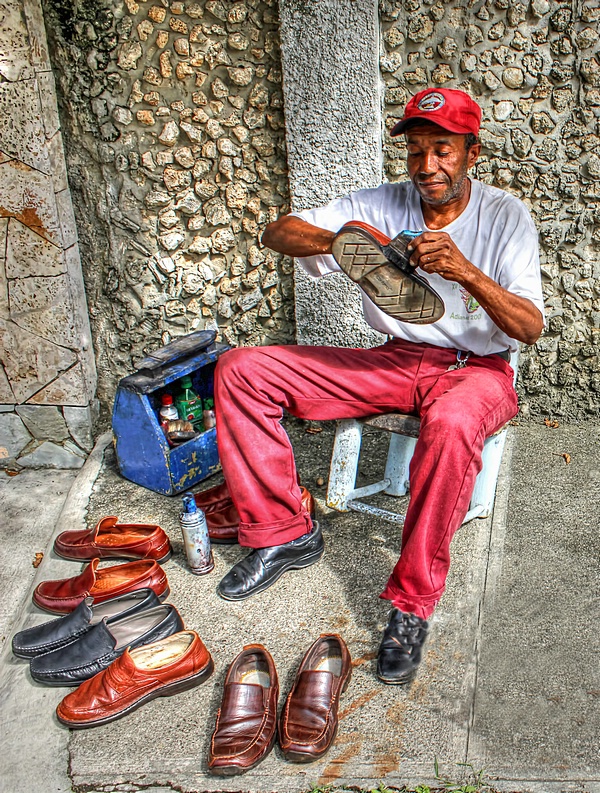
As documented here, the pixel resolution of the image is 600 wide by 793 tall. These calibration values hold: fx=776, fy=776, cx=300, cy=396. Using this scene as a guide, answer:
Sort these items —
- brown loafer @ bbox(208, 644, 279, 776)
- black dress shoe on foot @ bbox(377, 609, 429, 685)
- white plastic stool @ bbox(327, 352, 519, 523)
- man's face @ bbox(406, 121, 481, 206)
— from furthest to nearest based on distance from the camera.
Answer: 1. white plastic stool @ bbox(327, 352, 519, 523)
2. man's face @ bbox(406, 121, 481, 206)
3. black dress shoe on foot @ bbox(377, 609, 429, 685)
4. brown loafer @ bbox(208, 644, 279, 776)

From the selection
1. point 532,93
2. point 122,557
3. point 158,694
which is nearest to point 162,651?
point 158,694

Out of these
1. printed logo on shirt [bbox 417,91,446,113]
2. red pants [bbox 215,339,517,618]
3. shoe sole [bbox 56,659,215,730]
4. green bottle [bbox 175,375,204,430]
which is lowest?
shoe sole [bbox 56,659,215,730]

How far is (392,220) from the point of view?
301 centimetres

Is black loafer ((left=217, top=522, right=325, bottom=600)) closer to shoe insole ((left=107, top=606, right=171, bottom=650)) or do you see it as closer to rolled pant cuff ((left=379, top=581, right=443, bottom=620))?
shoe insole ((left=107, top=606, right=171, bottom=650))

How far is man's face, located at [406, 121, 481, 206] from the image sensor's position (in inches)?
108

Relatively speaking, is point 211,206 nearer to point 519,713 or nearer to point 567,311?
point 567,311

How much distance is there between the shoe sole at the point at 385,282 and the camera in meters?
2.68

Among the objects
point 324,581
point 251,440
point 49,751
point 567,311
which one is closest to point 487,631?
point 324,581

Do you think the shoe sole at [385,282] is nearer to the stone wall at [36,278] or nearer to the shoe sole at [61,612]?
the shoe sole at [61,612]

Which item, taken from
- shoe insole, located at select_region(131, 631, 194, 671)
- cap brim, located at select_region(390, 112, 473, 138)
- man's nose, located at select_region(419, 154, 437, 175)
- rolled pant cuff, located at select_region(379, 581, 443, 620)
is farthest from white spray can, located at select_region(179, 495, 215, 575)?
cap brim, located at select_region(390, 112, 473, 138)

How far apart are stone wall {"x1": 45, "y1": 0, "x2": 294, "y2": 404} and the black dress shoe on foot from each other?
1.93 m

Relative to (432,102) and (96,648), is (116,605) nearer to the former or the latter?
(96,648)

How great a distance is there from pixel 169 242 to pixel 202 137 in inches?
20.9

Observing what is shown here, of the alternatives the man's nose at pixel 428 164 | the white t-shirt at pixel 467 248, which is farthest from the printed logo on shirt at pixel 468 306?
the man's nose at pixel 428 164
